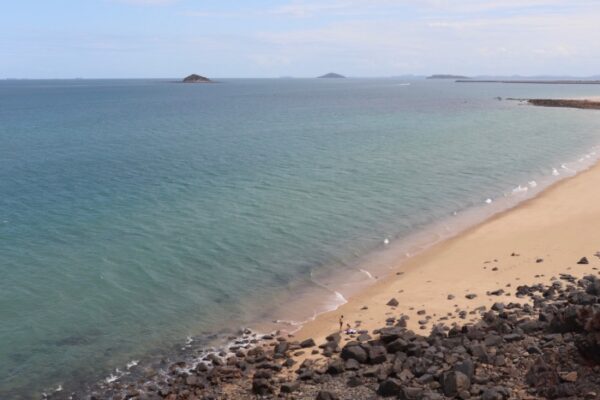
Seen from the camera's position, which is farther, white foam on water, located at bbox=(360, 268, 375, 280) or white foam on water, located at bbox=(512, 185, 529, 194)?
white foam on water, located at bbox=(512, 185, 529, 194)

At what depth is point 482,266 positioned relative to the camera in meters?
26.7

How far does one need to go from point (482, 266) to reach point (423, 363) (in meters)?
12.1

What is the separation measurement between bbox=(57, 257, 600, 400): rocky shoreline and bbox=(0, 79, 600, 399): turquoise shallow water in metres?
2.82

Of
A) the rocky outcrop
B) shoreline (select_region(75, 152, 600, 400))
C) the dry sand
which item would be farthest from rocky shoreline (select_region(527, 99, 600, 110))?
shoreline (select_region(75, 152, 600, 400))

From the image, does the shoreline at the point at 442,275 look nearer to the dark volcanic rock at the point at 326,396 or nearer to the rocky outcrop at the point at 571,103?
the dark volcanic rock at the point at 326,396

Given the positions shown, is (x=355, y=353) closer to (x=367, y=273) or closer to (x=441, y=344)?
(x=441, y=344)

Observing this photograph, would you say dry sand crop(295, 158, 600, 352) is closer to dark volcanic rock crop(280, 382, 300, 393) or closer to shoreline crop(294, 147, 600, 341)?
shoreline crop(294, 147, 600, 341)

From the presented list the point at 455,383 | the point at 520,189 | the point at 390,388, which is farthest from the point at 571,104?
the point at 390,388

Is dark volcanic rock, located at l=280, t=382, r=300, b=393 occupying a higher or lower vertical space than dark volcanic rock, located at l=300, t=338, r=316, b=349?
higher

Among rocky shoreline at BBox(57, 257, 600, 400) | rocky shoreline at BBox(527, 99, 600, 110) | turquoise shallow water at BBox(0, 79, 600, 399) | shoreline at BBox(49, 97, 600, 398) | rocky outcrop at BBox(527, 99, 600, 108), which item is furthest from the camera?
rocky outcrop at BBox(527, 99, 600, 108)

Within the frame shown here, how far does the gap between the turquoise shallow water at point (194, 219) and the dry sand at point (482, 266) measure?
2.23m

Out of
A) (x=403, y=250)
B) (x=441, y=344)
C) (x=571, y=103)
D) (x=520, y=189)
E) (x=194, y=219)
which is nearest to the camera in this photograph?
(x=441, y=344)

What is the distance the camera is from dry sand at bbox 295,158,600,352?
2175 centimetres

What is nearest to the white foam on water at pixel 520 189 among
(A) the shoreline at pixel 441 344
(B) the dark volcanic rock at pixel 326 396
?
(A) the shoreline at pixel 441 344
